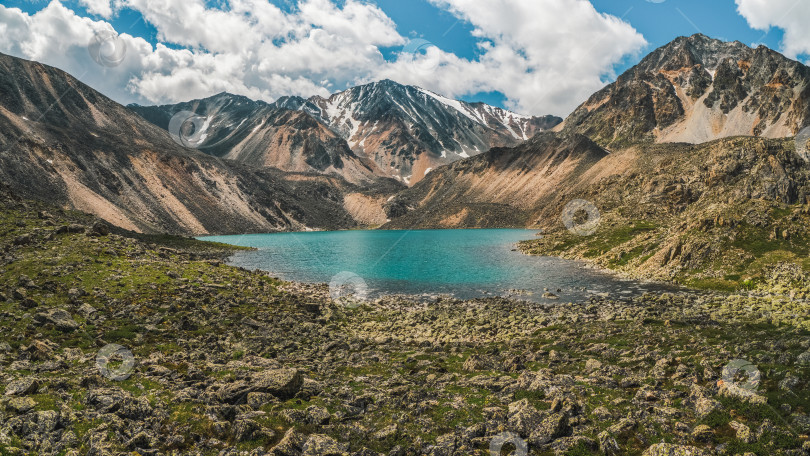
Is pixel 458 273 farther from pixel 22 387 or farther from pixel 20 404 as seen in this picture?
pixel 20 404

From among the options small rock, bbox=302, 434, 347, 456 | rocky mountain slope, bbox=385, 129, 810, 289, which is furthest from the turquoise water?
small rock, bbox=302, 434, 347, 456

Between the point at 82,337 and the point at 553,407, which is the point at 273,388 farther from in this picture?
the point at 82,337

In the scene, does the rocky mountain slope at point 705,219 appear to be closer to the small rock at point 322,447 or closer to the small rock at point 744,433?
the small rock at point 744,433

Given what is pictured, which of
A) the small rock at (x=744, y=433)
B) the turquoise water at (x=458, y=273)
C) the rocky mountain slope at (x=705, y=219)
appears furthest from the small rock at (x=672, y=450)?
the rocky mountain slope at (x=705, y=219)

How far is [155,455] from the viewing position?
13.6 m

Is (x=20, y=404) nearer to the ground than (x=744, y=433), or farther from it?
nearer to the ground

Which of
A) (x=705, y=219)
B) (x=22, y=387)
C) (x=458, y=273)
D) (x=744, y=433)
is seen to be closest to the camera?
(x=744, y=433)

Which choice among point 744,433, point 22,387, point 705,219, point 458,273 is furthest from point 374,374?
point 705,219

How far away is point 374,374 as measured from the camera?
76.9 feet

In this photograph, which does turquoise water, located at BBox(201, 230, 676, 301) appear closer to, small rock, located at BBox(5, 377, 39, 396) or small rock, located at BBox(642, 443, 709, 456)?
small rock, located at BBox(642, 443, 709, 456)

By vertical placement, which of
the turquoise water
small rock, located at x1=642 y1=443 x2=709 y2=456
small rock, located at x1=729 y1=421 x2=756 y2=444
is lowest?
small rock, located at x1=642 y1=443 x2=709 y2=456

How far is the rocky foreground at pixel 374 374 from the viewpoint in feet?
48.0

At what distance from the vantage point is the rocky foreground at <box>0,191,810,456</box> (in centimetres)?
1462

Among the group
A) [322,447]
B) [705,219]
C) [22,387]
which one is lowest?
[322,447]
